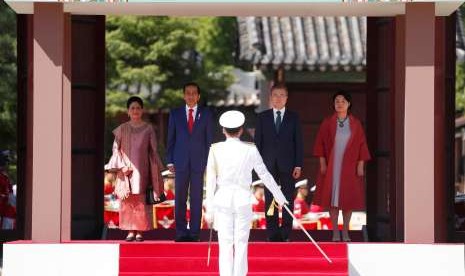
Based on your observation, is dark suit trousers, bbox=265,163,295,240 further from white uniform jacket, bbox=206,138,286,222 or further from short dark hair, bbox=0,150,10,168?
short dark hair, bbox=0,150,10,168

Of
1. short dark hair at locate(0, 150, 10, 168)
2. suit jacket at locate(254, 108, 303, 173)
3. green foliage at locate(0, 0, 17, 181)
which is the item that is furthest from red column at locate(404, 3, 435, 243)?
green foliage at locate(0, 0, 17, 181)

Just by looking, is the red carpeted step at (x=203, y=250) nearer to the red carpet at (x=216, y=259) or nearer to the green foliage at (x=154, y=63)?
the red carpet at (x=216, y=259)

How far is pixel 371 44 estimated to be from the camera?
52.4 ft

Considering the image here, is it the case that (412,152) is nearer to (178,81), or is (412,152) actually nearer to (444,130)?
(444,130)

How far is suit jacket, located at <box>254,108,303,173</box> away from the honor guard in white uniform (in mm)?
1912

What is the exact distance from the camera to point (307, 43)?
86.3 feet

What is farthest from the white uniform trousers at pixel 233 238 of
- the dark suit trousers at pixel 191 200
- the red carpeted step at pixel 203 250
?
the dark suit trousers at pixel 191 200

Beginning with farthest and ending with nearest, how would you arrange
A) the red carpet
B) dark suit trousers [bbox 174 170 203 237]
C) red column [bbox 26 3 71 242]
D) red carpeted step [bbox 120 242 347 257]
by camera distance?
dark suit trousers [bbox 174 170 203 237]
red column [bbox 26 3 71 242]
red carpeted step [bbox 120 242 347 257]
the red carpet

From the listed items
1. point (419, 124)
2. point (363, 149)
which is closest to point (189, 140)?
point (363, 149)

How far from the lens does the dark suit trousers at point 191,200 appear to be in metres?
14.4

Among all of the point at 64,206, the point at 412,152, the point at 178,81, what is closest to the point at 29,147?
the point at 64,206

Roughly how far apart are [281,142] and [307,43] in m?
12.0

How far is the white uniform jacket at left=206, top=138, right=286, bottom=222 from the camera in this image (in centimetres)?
1241

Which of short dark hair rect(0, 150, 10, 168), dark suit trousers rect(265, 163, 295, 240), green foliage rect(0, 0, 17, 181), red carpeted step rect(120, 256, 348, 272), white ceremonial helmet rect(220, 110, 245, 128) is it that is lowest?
red carpeted step rect(120, 256, 348, 272)
